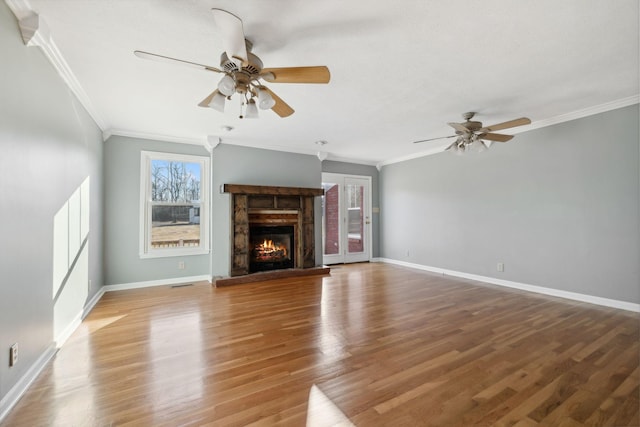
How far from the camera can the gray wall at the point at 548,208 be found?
3.37m

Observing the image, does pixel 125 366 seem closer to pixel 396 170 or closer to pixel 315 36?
pixel 315 36

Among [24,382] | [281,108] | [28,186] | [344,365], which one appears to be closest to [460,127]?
[281,108]

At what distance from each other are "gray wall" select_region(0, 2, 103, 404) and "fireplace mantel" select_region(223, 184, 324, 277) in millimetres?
2335

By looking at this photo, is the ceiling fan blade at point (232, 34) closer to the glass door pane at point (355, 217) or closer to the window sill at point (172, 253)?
the window sill at point (172, 253)

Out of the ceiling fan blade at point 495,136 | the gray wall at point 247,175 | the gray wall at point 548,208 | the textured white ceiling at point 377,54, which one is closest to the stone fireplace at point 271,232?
the gray wall at point 247,175

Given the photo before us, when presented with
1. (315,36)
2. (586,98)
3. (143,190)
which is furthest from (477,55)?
(143,190)

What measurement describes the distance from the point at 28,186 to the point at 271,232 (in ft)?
12.1

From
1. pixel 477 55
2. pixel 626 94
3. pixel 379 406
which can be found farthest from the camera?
pixel 626 94

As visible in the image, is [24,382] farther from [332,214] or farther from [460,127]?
[332,214]

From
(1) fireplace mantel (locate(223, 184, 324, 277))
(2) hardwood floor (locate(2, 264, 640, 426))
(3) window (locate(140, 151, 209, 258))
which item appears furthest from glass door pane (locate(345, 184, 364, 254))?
(3) window (locate(140, 151, 209, 258))

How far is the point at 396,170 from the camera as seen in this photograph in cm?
663

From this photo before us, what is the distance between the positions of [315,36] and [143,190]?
386 cm

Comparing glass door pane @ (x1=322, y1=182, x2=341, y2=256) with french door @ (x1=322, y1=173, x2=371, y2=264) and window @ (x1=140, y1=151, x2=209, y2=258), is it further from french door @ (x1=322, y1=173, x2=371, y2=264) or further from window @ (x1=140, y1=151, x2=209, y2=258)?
window @ (x1=140, y1=151, x2=209, y2=258)

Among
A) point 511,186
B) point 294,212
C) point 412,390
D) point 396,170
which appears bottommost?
point 412,390
